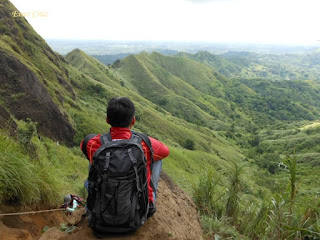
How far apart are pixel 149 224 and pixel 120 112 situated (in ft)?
5.22

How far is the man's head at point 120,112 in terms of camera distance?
2932mm

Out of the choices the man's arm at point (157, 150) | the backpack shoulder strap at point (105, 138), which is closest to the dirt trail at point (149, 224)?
the man's arm at point (157, 150)

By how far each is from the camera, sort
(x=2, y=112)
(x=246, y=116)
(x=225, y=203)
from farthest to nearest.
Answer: (x=246, y=116)
(x=2, y=112)
(x=225, y=203)

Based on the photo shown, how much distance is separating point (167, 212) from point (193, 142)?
47101 mm

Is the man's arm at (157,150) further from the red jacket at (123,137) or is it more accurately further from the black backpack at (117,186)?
the black backpack at (117,186)

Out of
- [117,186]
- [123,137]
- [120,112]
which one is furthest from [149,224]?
[120,112]

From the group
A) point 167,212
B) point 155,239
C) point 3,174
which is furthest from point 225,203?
point 3,174

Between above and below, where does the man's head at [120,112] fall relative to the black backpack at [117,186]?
above

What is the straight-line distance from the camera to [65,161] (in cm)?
1370

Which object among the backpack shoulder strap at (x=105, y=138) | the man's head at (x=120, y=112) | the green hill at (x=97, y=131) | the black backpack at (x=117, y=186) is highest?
the man's head at (x=120, y=112)

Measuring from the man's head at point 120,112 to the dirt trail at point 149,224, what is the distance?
137cm

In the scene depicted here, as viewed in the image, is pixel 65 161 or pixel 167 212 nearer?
pixel 167 212

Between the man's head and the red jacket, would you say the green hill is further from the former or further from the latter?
the man's head

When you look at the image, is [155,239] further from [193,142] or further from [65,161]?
[193,142]
